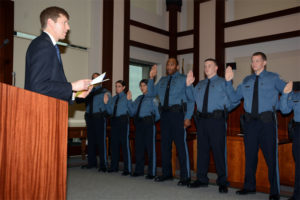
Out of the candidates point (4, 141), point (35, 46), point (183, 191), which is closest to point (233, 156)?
point (183, 191)

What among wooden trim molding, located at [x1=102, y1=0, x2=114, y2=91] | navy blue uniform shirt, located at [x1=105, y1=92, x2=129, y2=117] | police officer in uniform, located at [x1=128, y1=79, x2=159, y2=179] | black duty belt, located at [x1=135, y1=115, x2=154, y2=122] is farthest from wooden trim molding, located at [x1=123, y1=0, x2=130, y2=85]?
black duty belt, located at [x1=135, y1=115, x2=154, y2=122]

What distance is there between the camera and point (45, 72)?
1.48 meters

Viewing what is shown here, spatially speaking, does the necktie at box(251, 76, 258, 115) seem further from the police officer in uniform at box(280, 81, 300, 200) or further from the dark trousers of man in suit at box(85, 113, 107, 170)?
the dark trousers of man in suit at box(85, 113, 107, 170)

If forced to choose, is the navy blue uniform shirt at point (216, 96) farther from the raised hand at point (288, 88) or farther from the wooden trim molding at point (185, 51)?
the wooden trim molding at point (185, 51)

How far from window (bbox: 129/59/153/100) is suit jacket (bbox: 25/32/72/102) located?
22.1 feet

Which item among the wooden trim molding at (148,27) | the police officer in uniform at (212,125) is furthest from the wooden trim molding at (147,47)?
the police officer in uniform at (212,125)

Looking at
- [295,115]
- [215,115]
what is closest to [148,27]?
[215,115]

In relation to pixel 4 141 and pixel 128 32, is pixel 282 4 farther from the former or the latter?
pixel 4 141

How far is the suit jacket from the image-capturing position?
1459 millimetres

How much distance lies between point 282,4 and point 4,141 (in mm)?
7755

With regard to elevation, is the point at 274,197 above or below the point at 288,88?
below

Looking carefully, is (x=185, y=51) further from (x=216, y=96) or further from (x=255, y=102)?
(x=255, y=102)

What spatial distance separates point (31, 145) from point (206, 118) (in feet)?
8.30

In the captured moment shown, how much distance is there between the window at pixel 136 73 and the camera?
8414 millimetres
